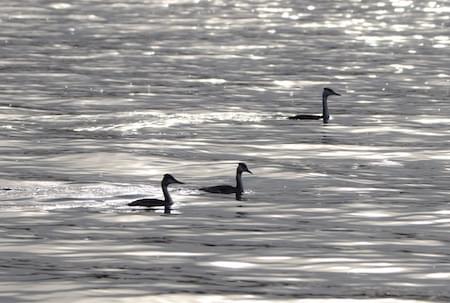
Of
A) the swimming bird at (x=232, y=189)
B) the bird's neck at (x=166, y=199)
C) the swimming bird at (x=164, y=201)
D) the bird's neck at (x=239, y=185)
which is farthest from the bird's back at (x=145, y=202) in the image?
the bird's neck at (x=239, y=185)

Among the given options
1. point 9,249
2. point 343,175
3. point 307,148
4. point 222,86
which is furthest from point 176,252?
point 222,86

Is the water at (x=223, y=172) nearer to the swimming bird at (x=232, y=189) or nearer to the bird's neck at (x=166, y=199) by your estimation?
the swimming bird at (x=232, y=189)

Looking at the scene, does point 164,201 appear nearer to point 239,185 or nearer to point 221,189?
point 221,189

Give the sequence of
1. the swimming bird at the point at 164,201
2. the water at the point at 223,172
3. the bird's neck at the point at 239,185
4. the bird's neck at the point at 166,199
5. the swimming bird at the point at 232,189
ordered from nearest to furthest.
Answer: the water at the point at 223,172 → the swimming bird at the point at 164,201 → the bird's neck at the point at 166,199 → the swimming bird at the point at 232,189 → the bird's neck at the point at 239,185

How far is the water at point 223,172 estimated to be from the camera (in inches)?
1019

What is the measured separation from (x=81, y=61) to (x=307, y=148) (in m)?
37.4

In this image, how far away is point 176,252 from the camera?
28078 mm

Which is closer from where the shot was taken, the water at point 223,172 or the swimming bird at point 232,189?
the water at point 223,172

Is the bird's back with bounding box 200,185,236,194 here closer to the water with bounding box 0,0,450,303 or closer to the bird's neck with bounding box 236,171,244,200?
the bird's neck with bounding box 236,171,244,200

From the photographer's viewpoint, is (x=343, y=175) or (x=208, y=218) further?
(x=343, y=175)

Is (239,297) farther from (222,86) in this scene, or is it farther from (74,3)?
(74,3)

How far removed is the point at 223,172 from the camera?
39938 millimetres

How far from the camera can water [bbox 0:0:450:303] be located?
25891 mm

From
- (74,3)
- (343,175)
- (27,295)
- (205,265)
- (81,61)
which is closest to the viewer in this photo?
(27,295)
